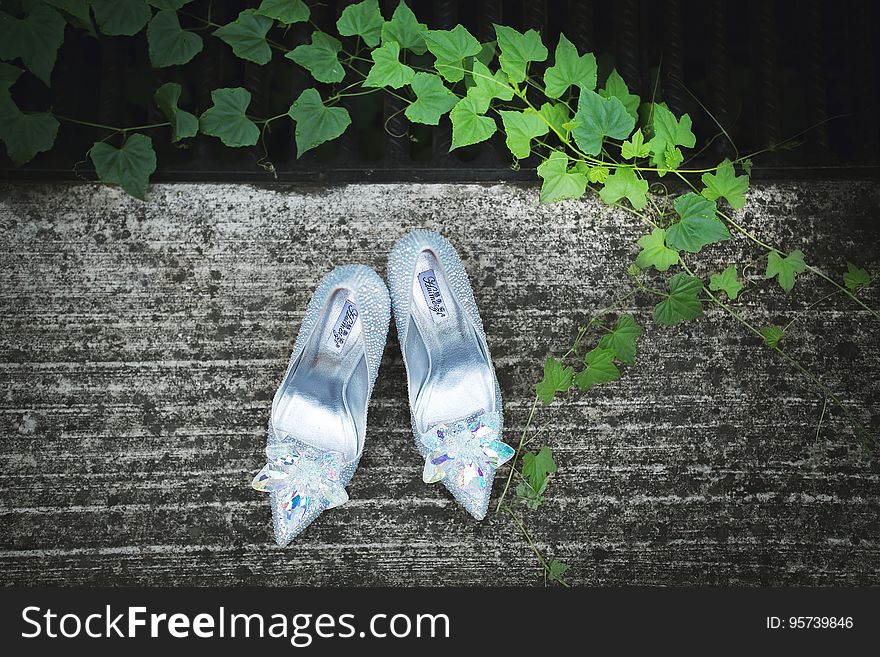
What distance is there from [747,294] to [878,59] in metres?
0.65

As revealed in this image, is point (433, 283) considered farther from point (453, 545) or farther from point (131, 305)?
point (131, 305)

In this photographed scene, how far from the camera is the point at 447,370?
1.48 metres

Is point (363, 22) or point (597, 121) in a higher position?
point (363, 22)

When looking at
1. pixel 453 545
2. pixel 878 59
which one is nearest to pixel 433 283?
pixel 453 545

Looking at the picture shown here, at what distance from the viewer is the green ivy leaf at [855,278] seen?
5.20ft

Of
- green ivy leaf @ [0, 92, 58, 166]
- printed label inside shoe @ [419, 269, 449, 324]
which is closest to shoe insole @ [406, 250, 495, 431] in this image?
printed label inside shoe @ [419, 269, 449, 324]

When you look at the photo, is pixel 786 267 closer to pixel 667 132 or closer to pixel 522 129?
pixel 667 132

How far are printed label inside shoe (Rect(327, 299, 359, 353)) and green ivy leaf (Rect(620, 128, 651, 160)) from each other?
0.63 m

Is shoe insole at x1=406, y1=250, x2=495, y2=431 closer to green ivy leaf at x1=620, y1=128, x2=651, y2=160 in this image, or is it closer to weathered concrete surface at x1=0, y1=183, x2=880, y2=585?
weathered concrete surface at x1=0, y1=183, x2=880, y2=585

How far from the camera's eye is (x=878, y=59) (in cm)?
171

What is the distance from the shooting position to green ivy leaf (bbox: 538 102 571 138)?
1528 mm

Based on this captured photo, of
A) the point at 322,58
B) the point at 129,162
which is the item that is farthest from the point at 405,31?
the point at 129,162

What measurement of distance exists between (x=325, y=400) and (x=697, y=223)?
84 cm

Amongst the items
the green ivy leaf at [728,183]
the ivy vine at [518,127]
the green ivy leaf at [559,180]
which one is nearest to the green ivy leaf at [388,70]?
the ivy vine at [518,127]
